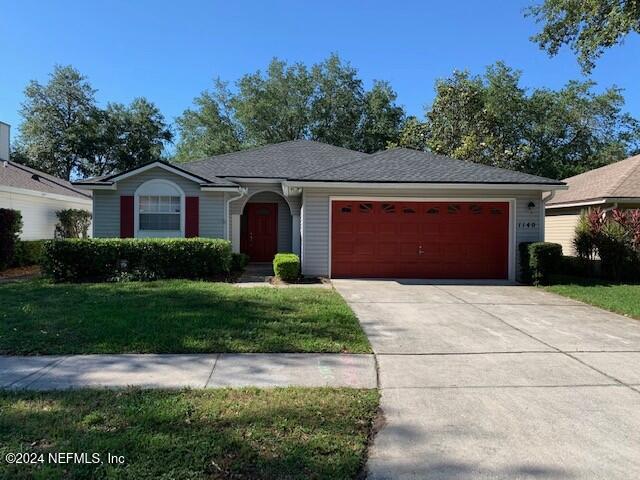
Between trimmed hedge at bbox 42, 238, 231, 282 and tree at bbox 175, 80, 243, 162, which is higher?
tree at bbox 175, 80, 243, 162

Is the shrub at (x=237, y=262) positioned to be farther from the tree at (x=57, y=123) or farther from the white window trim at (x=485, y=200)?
the tree at (x=57, y=123)

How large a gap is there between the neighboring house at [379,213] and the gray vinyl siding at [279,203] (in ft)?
4.30

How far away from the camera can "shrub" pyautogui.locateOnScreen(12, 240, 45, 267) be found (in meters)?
15.0

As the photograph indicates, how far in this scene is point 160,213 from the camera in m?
13.9

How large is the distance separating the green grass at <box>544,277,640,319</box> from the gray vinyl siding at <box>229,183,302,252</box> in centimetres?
812

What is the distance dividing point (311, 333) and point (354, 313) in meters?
1.68

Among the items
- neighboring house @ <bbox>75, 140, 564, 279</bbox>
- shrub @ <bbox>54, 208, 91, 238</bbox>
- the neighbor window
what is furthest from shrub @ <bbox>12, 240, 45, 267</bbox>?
the neighbor window

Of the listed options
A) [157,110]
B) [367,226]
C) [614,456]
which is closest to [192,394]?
[614,456]

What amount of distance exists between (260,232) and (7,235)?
774cm

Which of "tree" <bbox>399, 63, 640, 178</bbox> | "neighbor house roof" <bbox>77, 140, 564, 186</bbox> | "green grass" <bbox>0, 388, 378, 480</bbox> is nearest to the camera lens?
"green grass" <bbox>0, 388, 378, 480</bbox>

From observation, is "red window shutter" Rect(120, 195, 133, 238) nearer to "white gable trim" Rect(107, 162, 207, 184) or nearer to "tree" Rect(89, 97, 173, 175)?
"white gable trim" Rect(107, 162, 207, 184)

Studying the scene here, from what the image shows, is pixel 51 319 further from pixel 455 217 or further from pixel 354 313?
pixel 455 217

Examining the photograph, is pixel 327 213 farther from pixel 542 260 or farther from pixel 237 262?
pixel 542 260

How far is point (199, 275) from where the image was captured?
11.8 meters
